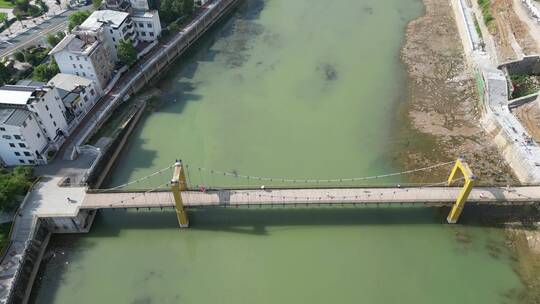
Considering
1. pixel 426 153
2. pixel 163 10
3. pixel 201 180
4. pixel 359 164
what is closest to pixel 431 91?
pixel 426 153

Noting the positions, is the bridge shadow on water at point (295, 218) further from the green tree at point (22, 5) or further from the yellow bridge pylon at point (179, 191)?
the green tree at point (22, 5)

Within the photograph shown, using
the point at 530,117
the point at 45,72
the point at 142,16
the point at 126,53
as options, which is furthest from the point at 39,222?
the point at 530,117

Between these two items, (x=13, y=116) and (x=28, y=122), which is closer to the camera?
(x=13, y=116)

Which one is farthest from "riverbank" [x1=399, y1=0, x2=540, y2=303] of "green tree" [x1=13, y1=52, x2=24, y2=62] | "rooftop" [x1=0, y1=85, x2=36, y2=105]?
"green tree" [x1=13, y1=52, x2=24, y2=62]

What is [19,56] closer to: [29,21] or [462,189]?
[29,21]

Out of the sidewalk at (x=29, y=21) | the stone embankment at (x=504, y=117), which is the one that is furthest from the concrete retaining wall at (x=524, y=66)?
the sidewalk at (x=29, y=21)

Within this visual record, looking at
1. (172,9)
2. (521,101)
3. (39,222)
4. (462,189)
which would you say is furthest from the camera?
(172,9)
